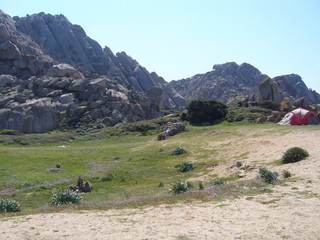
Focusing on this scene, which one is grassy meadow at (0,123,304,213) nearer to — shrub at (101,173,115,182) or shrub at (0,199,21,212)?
shrub at (101,173,115,182)

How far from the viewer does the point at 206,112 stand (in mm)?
72062

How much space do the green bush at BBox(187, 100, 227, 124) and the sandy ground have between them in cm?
5591

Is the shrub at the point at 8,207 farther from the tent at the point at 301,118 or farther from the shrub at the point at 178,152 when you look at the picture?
the tent at the point at 301,118

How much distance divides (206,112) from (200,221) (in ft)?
204

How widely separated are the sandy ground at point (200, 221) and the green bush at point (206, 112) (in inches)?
2201

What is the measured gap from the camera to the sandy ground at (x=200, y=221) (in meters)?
9.34

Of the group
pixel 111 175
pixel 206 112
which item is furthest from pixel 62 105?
pixel 111 175

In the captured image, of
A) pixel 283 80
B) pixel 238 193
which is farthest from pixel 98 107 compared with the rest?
pixel 283 80

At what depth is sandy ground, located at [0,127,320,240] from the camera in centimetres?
934

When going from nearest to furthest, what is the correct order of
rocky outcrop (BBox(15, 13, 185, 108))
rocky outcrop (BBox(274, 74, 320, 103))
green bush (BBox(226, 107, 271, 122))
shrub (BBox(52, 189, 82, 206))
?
1. shrub (BBox(52, 189, 82, 206))
2. green bush (BBox(226, 107, 271, 122))
3. rocky outcrop (BBox(15, 13, 185, 108))
4. rocky outcrop (BBox(274, 74, 320, 103))

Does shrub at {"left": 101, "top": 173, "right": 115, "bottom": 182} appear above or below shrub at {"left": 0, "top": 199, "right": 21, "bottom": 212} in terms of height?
below

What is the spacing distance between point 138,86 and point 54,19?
63577 mm

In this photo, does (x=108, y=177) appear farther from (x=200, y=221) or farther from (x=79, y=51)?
(x=79, y=51)

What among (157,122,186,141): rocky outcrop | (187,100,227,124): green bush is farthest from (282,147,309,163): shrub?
(187,100,227,124): green bush
